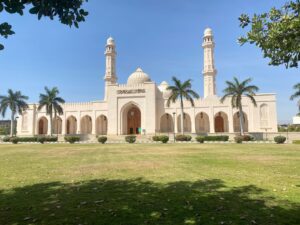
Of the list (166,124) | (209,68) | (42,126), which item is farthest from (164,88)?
(42,126)

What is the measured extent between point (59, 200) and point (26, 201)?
2.59ft

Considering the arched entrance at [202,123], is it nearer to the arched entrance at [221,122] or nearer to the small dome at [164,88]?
the arched entrance at [221,122]

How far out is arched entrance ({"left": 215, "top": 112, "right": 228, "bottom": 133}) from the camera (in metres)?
53.9

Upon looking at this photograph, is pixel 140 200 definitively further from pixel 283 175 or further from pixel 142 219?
pixel 283 175

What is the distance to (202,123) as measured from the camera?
54.2m

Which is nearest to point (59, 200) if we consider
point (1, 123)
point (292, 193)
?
point (292, 193)

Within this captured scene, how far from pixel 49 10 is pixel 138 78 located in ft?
179

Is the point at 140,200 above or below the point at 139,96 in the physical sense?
below

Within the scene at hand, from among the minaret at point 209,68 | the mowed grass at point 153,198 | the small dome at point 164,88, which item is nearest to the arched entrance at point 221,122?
the minaret at point 209,68

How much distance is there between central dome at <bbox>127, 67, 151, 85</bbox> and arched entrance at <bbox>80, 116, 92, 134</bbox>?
12665mm

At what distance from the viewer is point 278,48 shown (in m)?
5.16

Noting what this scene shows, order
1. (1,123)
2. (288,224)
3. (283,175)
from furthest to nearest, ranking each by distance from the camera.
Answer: (1,123), (283,175), (288,224)

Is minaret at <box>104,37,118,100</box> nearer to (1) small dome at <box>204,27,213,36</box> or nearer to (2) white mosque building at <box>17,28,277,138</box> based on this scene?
(2) white mosque building at <box>17,28,277,138</box>

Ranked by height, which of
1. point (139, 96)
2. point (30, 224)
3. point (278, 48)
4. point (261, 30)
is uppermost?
point (139, 96)
